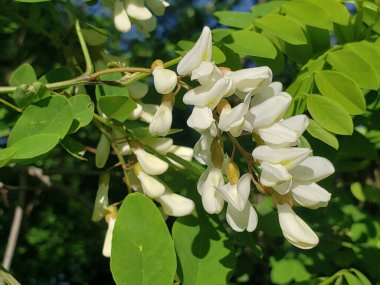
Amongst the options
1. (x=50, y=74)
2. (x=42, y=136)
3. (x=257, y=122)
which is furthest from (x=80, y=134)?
(x=257, y=122)

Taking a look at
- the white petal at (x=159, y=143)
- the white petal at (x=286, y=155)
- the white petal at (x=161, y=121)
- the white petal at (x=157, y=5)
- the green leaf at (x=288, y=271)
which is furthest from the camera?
the green leaf at (x=288, y=271)

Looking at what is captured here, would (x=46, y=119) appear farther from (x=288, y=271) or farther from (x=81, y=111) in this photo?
(x=288, y=271)

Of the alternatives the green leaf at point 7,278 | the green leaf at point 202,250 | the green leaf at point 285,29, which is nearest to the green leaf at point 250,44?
the green leaf at point 285,29

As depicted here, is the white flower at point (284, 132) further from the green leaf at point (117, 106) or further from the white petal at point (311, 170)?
the green leaf at point (117, 106)

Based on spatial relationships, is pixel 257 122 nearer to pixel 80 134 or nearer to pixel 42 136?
Answer: pixel 42 136

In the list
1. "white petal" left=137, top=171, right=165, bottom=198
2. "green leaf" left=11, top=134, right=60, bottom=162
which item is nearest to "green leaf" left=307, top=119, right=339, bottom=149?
"white petal" left=137, top=171, right=165, bottom=198

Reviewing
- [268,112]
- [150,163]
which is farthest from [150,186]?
[268,112]
